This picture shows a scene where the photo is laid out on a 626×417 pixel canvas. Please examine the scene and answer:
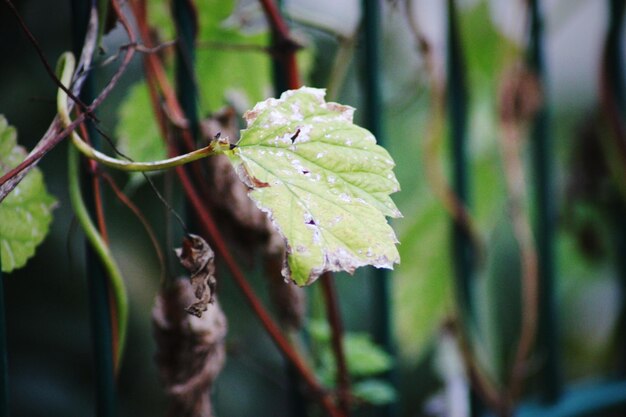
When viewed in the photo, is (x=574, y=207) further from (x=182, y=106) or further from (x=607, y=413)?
(x=182, y=106)

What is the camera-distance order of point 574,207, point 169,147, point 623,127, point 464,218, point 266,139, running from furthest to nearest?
point 574,207
point 623,127
point 464,218
point 169,147
point 266,139

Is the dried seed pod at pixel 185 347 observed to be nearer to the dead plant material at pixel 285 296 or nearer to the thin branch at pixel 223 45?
the dead plant material at pixel 285 296

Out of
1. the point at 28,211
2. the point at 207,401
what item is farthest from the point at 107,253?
the point at 207,401

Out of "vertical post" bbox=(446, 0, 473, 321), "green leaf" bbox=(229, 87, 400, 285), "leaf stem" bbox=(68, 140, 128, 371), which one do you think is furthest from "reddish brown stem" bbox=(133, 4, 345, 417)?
"vertical post" bbox=(446, 0, 473, 321)

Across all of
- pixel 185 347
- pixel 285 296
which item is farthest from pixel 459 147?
pixel 185 347

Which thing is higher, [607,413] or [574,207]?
[574,207]

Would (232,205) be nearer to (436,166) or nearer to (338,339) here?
(338,339)
